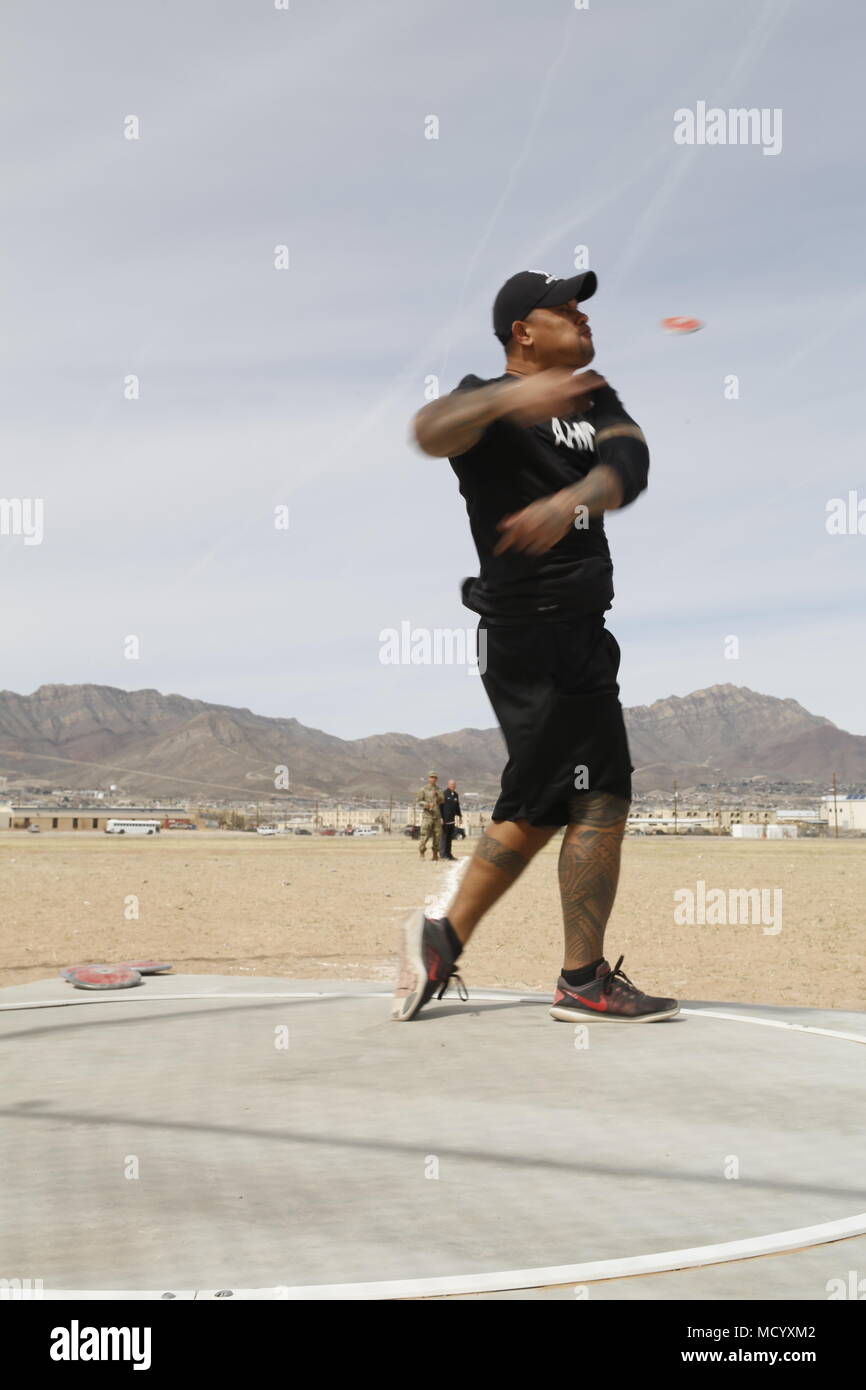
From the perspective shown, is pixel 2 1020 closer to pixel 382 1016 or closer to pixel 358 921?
pixel 382 1016

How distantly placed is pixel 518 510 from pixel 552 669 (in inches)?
17.6

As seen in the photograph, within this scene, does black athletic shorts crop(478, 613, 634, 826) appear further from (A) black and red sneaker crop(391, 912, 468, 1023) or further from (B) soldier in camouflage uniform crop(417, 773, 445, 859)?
(B) soldier in camouflage uniform crop(417, 773, 445, 859)

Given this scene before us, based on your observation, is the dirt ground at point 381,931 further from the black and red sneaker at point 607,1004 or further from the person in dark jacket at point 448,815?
the person in dark jacket at point 448,815

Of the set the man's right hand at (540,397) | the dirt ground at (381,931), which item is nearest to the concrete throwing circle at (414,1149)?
the man's right hand at (540,397)

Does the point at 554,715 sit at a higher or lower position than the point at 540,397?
lower

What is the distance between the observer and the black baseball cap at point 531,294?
3.51 m

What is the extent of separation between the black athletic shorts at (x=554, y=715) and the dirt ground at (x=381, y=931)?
3.73 meters

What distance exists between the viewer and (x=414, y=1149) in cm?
221

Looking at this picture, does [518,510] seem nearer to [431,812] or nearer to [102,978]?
[102,978]

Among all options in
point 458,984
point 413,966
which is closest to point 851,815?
point 458,984

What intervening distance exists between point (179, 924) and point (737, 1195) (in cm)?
953
